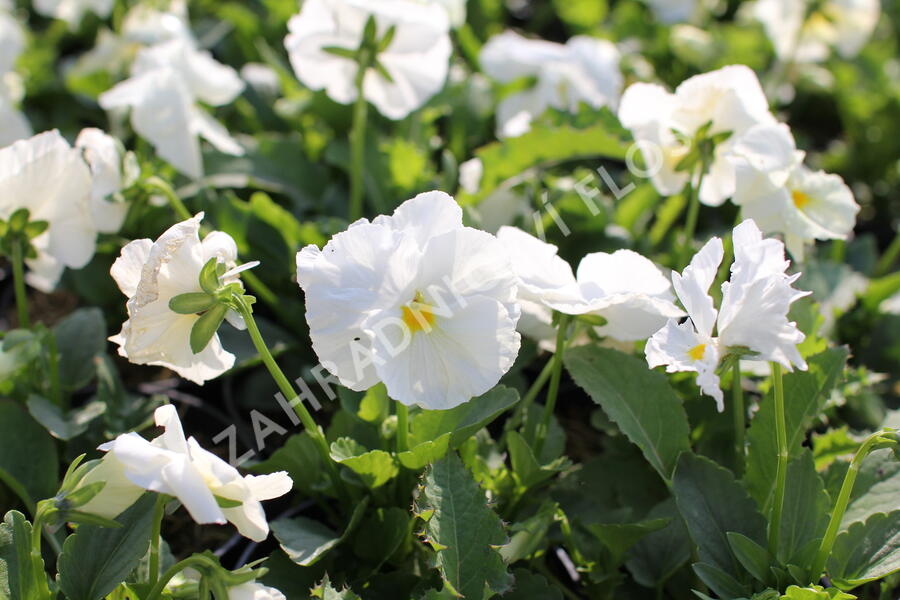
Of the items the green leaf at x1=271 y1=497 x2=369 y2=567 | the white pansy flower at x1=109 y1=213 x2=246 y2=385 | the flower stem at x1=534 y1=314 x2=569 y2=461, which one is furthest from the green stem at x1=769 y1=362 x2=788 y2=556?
the white pansy flower at x1=109 y1=213 x2=246 y2=385

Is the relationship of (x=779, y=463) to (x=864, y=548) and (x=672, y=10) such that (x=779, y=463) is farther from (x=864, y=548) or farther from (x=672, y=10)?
(x=672, y=10)

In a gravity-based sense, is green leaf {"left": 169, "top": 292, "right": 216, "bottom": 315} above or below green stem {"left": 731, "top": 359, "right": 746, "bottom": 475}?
above

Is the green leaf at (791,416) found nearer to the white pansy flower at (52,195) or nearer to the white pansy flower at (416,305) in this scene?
the white pansy flower at (416,305)

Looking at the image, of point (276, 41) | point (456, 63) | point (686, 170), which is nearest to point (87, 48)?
point (276, 41)

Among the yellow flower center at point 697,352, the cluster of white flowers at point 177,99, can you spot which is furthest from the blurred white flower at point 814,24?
the yellow flower center at point 697,352

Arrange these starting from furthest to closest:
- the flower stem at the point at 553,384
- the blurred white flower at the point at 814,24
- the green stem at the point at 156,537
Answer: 1. the blurred white flower at the point at 814,24
2. the flower stem at the point at 553,384
3. the green stem at the point at 156,537

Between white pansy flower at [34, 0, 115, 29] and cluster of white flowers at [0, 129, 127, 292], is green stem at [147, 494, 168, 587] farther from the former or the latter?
white pansy flower at [34, 0, 115, 29]

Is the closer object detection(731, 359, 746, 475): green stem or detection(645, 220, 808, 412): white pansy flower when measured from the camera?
detection(645, 220, 808, 412): white pansy flower
